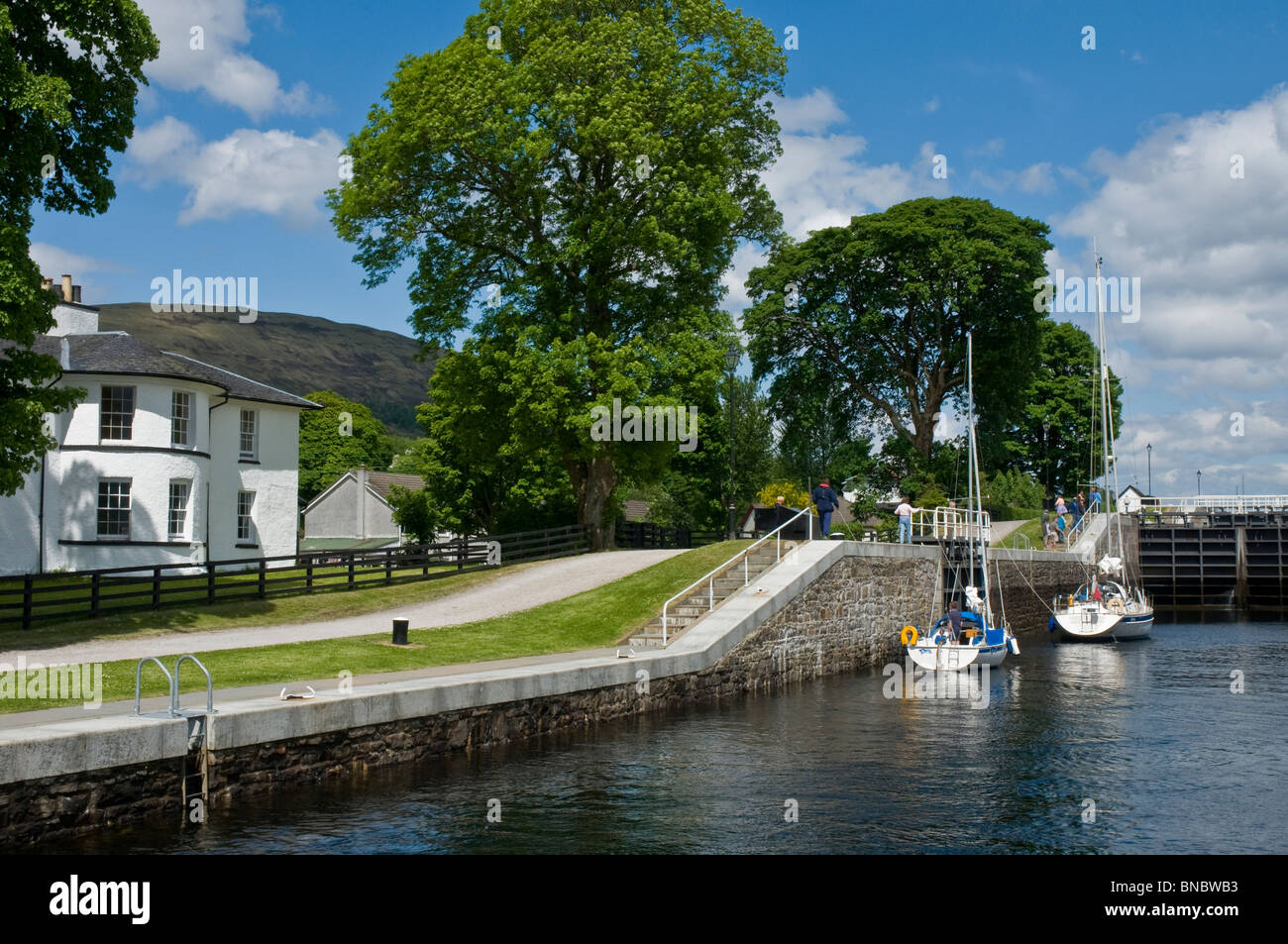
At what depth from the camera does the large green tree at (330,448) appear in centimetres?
9987

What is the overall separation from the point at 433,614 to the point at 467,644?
5.05m

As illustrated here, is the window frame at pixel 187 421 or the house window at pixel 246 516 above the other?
the window frame at pixel 187 421

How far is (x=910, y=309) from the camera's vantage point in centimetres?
5916

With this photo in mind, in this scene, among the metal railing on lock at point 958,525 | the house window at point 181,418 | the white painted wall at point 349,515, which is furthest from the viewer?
the white painted wall at point 349,515

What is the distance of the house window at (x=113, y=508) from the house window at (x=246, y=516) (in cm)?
643

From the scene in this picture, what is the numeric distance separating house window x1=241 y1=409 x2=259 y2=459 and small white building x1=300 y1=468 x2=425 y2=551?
125ft

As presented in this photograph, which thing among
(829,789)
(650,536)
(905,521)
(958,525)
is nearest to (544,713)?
(829,789)

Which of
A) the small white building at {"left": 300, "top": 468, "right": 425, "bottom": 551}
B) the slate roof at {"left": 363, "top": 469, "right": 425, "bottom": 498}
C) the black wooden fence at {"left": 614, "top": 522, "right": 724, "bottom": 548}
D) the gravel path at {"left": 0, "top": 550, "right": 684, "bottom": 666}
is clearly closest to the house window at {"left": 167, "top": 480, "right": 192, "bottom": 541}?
the gravel path at {"left": 0, "top": 550, "right": 684, "bottom": 666}

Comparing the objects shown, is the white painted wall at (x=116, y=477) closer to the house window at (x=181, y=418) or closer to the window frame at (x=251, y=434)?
the house window at (x=181, y=418)

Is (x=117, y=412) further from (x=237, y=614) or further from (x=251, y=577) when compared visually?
(x=237, y=614)

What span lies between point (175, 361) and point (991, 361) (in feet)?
126

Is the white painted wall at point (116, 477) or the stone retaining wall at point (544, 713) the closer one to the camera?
the stone retaining wall at point (544, 713)

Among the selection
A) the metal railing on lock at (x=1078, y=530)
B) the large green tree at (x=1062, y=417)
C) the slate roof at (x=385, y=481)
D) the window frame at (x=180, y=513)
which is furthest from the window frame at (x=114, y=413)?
the large green tree at (x=1062, y=417)

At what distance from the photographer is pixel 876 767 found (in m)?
17.6
